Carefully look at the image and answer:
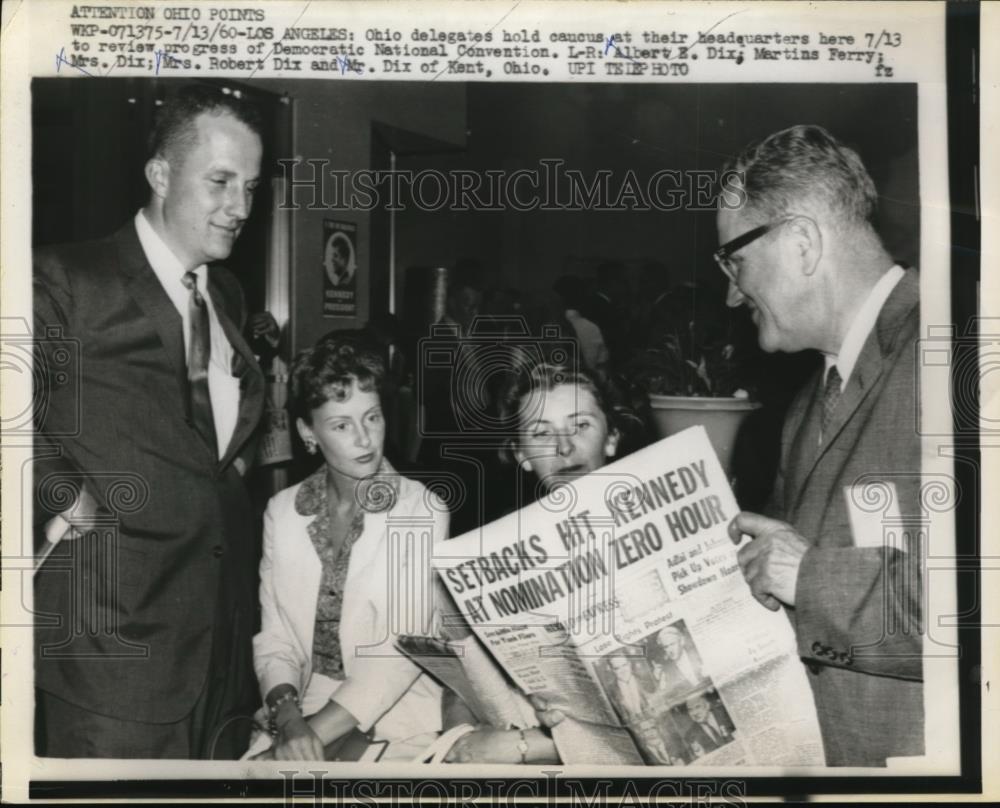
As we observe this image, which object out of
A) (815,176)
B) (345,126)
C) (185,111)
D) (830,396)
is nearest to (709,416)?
(830,396)

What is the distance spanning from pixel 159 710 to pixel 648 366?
1604mm

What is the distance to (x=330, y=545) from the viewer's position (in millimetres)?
3619

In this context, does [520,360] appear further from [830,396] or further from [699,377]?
[830,396]

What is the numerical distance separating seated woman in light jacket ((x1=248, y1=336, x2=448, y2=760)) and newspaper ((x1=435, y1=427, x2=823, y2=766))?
0.16m

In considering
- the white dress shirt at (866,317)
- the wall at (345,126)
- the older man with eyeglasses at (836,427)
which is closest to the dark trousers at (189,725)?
the wall at (345,126)

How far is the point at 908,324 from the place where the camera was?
359 cm

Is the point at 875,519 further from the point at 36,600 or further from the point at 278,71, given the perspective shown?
the point at 36,600

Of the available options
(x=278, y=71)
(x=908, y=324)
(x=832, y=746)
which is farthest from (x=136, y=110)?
(x=832, y=746)

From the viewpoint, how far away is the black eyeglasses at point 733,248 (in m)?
3.58

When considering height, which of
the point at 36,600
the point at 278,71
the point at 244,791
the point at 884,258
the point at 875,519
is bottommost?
the point at 244,791

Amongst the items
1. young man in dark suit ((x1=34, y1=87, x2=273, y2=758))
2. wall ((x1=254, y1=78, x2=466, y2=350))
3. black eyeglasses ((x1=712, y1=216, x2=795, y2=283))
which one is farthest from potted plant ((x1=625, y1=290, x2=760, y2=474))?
young man in dark suit ((x1=34, y1=87, x2=273, y2=758))

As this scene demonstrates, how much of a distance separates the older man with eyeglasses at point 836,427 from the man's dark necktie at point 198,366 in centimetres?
141

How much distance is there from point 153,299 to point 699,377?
1.48 meters

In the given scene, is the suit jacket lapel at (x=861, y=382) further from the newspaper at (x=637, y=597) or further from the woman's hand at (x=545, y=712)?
the woman's hand at (x=545, y=712)
